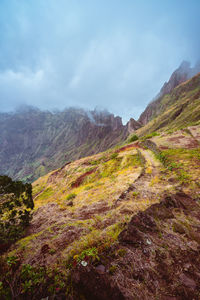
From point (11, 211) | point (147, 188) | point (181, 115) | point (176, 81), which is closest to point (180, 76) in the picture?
point (176, 81)

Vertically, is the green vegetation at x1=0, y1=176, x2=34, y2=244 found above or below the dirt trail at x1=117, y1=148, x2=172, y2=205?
above

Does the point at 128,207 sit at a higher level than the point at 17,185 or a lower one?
lower

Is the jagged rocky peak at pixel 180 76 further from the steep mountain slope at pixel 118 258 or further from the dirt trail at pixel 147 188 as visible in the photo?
the steep mountain slope at pixel 118 258

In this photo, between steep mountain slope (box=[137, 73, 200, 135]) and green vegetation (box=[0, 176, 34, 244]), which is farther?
steep mountain slope (box=[137, 73, 200, 135])

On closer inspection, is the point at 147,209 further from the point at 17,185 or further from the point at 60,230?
the point at 17,185

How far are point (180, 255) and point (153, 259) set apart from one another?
86cm

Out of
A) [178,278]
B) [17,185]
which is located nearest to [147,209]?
[178,278]

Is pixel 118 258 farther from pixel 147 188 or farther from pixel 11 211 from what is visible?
pixel 11 211

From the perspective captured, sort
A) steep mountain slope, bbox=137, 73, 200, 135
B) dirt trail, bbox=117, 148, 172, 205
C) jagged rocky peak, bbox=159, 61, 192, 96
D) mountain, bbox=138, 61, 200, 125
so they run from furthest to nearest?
jagged rocky peak, bbox=159, 61, 192, 96 < mountain, bbox=138, 61, 200, 125 < steep mountain slope, bbox=137, 73, 200, 135 < dirt trail, bbox=117, 148, 172, 205

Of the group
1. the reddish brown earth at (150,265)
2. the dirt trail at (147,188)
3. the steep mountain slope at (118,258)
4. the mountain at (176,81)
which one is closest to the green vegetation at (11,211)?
the steep mountain slope at (118,258)

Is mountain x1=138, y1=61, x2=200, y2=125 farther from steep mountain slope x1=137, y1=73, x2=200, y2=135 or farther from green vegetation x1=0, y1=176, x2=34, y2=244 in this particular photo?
green vegetation x1=0, y1=176, x2=34, y2=244

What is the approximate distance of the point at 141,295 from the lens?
2.54 metres

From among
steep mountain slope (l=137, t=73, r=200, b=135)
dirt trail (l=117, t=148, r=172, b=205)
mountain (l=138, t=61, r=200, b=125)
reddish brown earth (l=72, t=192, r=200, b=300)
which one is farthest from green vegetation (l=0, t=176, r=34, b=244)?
mountain (l=138, t=61, r=200, b=125)

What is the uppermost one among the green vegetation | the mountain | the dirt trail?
the mountain
